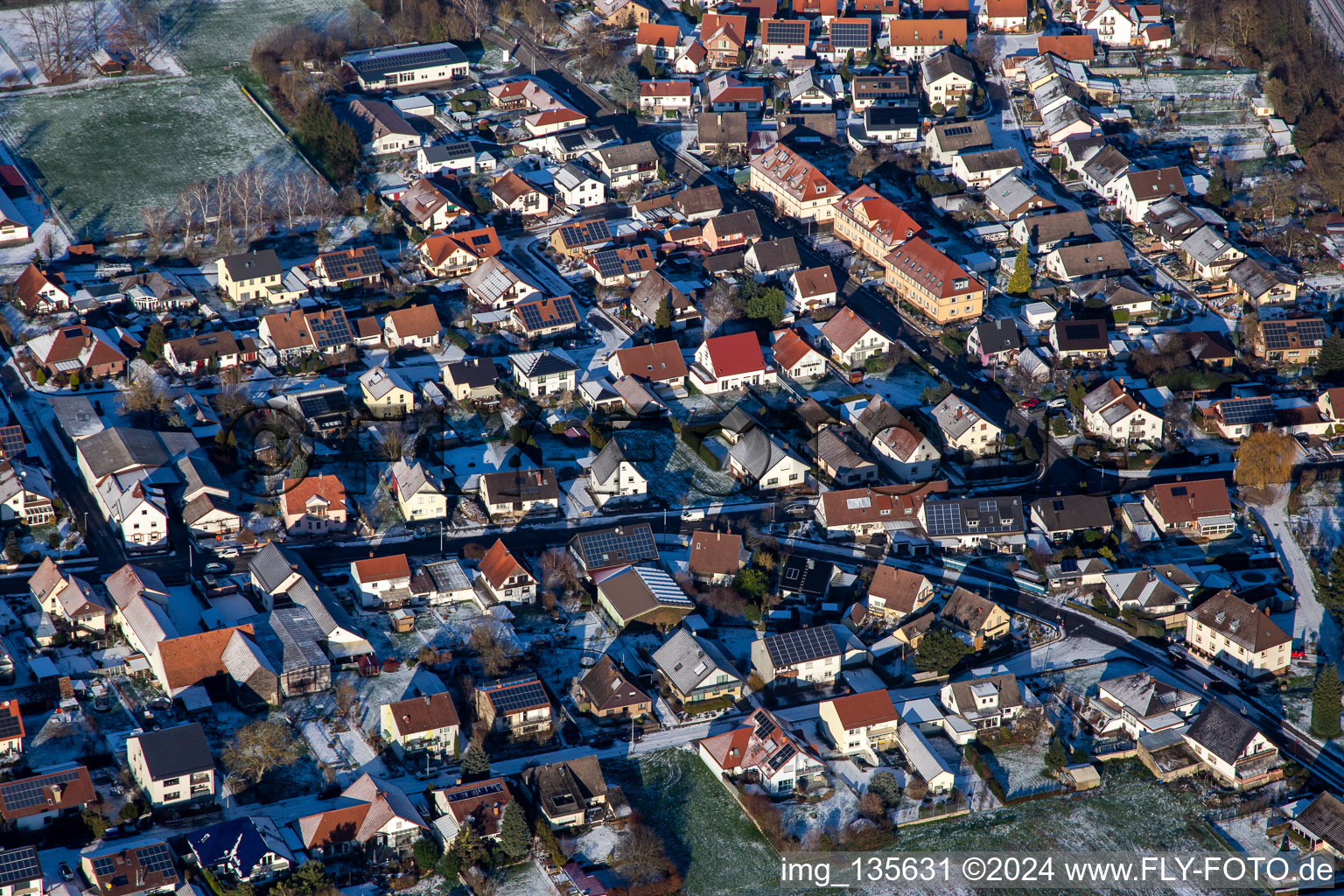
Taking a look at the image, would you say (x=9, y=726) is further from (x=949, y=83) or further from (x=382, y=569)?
(x=949, y=83)

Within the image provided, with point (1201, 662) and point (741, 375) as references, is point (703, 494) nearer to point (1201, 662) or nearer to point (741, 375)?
point (741, 375)

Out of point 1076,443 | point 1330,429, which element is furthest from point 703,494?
point 1330,429

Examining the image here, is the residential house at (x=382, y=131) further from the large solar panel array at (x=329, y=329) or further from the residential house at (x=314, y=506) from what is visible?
the residential house at (x=314, y=506)

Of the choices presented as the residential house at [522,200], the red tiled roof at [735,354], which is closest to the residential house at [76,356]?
the residential house at [522,200]

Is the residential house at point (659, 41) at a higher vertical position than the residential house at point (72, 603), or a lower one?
higher

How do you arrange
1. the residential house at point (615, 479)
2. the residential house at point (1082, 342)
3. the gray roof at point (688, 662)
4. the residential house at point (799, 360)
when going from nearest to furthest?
1. the gray roof at point (688, 662)
2. the residential house at point (615, 479)
3. the residential house at point (799, 360)
4. the residential house at point (1082, 342)
